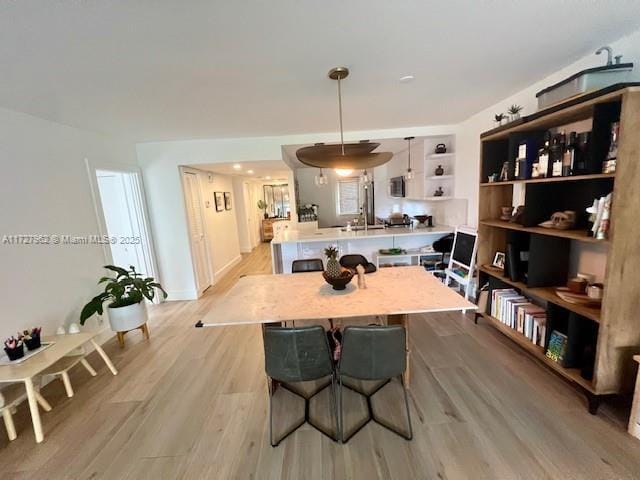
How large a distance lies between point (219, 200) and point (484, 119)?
16.1 feet

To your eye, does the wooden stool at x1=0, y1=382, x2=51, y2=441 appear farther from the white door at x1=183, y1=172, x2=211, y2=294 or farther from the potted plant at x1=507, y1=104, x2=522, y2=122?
the potted plant at x1=507, y1=104, x2=522, y2=122

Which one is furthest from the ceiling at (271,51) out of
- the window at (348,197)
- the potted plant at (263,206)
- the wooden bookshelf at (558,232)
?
the potted plant at (263,206)

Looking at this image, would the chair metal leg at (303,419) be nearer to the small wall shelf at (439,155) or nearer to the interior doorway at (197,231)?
the interior doorway at (197,231)

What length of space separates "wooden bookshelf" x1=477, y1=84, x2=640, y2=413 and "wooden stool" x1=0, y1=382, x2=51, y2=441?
12.5 feet

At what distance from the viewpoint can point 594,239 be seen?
5.45 feet

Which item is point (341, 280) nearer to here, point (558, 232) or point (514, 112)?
point (558, 232)

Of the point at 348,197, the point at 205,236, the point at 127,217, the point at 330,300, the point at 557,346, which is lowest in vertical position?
the point at 557,346

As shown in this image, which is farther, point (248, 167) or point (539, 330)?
point (248, 167)

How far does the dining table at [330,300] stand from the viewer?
5.50ft

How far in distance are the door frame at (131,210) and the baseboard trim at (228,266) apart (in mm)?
1317

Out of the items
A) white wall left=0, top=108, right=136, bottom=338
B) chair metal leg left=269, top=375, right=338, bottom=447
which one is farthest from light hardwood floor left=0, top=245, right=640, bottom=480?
white wall left=0, top=108, right=136, bottom=338

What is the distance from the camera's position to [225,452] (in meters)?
1.63

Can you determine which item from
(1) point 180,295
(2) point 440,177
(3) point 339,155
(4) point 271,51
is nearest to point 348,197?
(2) point 440,177

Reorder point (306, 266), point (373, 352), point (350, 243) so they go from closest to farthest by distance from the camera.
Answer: point (373, 352), point (306, 266), point (350, 243)
